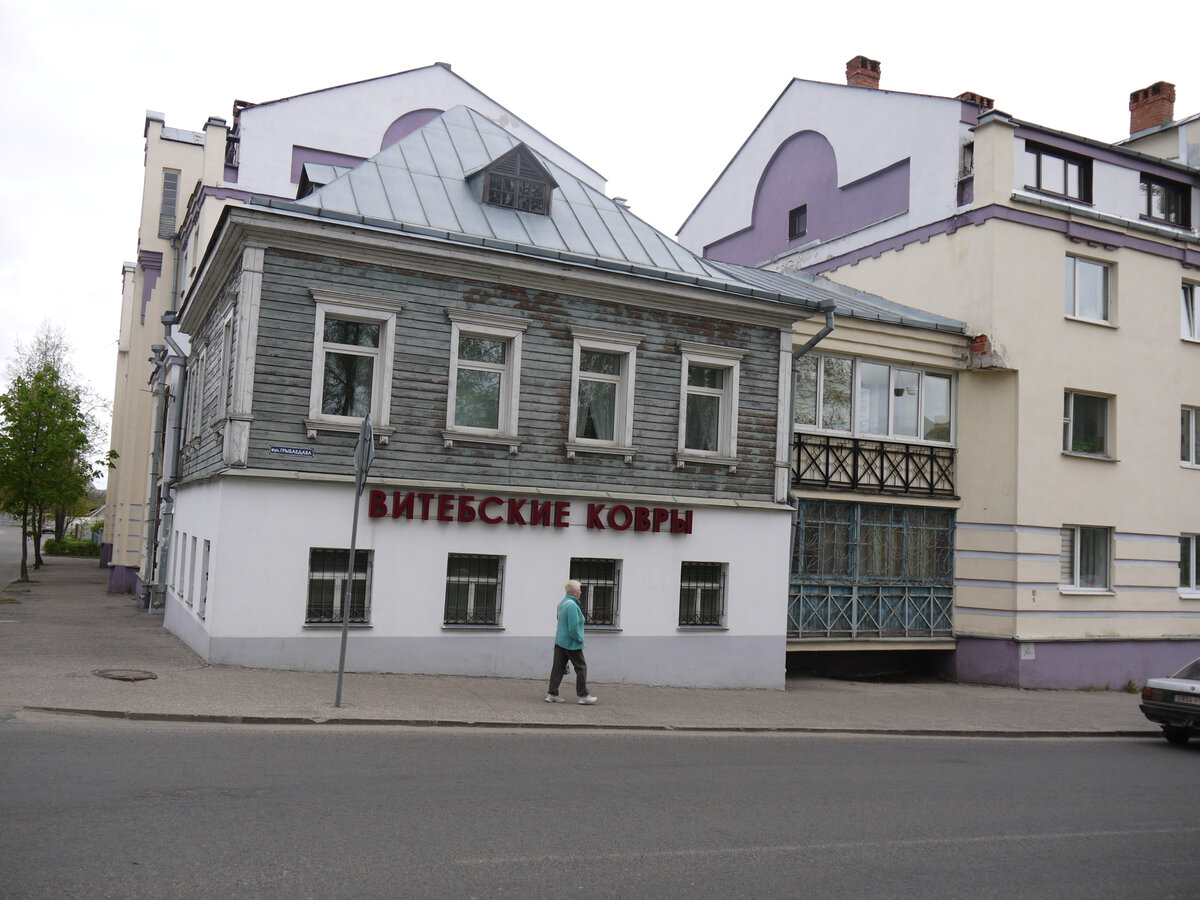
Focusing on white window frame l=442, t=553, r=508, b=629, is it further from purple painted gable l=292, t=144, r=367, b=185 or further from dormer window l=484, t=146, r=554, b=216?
purple painted gable l=292, t=144, r=367, b=185

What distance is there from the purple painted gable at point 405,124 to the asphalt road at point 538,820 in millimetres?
19508

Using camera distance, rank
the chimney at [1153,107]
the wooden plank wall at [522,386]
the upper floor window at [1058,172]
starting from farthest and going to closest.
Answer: the chimney at [1153,107] < the upper floor window at [1058,172] < the wooden plank wall at [522,386]

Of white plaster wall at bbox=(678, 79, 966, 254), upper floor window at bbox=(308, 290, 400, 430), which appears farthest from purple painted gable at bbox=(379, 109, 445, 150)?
upper floor window at bbox=(308, 290, 400, 430)

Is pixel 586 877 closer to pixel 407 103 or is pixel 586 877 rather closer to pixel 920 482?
pixel 920 482

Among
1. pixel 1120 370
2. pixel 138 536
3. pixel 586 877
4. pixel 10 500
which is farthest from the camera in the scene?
pixel 10 500

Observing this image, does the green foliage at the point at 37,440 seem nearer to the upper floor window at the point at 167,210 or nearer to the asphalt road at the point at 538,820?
the upper floor window at the point at 167,210

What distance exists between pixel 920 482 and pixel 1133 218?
774 centimetres

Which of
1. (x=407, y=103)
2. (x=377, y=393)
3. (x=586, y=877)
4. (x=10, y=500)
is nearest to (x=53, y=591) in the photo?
(x=10, y=500)

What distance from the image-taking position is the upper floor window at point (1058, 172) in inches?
814

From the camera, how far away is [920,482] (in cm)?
1984

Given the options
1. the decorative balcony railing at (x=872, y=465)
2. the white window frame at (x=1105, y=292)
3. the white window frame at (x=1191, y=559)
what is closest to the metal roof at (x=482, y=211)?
the decorative balcony railing at (x=872, y=465)

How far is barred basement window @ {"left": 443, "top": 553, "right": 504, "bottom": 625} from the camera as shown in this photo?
14758mm

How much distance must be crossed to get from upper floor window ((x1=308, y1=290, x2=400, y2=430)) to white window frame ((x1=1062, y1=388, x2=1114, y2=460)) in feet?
44.9

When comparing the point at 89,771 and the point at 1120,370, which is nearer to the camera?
the point at 89,771
